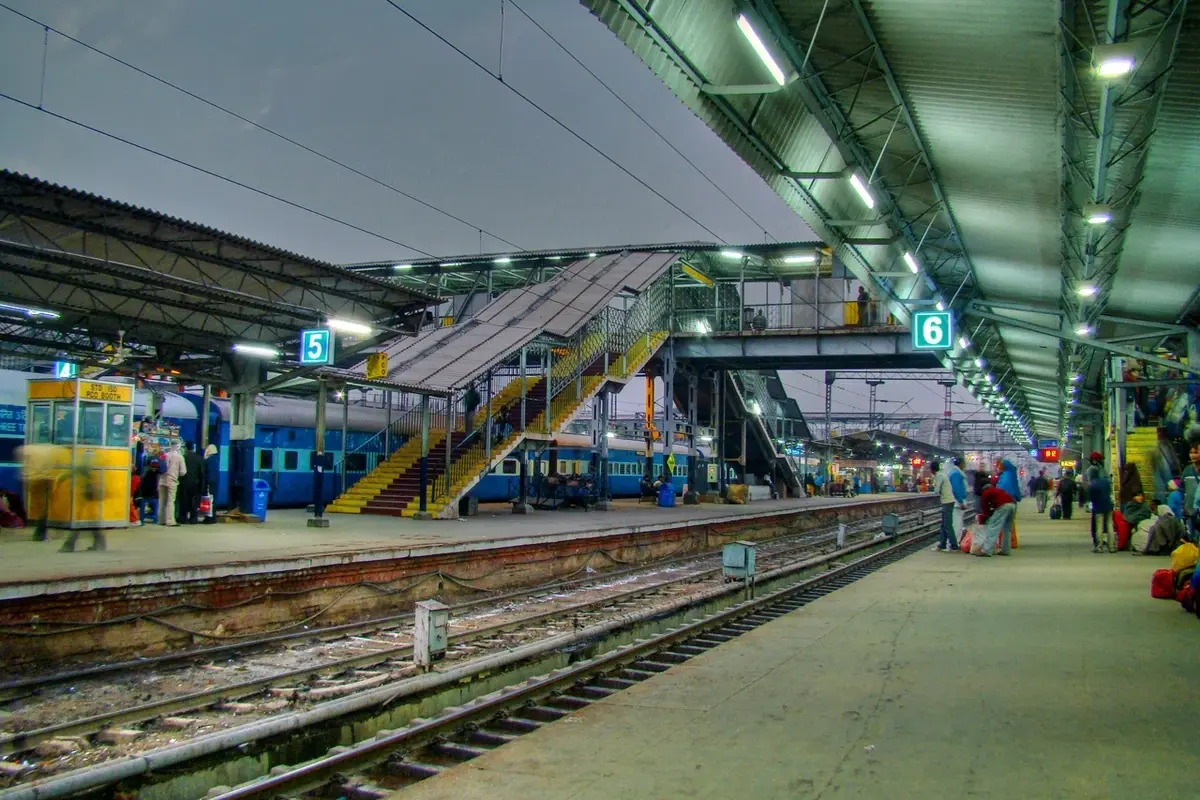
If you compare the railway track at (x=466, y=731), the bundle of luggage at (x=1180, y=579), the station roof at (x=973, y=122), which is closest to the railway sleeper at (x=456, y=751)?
Answer: the railway track at (x=466, y=731)

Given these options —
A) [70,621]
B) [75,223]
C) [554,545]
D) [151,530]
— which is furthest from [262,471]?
[70,621]

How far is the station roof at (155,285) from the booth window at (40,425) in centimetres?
105

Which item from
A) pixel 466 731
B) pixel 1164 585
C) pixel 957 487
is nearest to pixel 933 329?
pixel 957 487

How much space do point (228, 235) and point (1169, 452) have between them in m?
18.8

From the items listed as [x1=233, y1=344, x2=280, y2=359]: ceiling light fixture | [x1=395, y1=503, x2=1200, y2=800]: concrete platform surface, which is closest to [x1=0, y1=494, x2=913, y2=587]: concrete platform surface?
[x1=233, y1=344, x2=280, y2=359]: ceiling light fixture

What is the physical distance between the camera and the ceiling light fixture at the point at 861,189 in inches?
540

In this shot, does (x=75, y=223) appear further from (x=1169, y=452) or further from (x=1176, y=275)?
(x=1169, y=452)

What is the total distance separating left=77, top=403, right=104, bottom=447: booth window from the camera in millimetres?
13828

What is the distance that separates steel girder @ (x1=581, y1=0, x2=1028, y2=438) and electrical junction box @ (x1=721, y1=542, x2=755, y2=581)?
5444 millimetres

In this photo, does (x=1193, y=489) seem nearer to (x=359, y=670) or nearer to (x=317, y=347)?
(x=359, y=670)

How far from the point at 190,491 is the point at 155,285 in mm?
5277

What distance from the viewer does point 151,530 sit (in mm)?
15875

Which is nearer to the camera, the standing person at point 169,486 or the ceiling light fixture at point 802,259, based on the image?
the standing person at point 169,486

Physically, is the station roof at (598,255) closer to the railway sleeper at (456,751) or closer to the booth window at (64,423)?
the booth window at (64,423)
